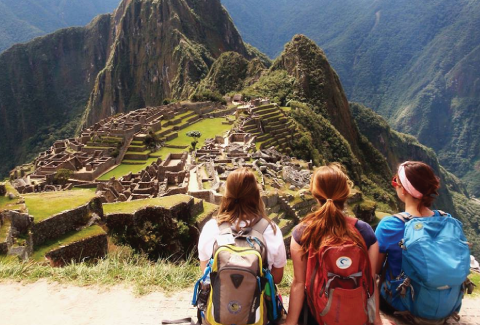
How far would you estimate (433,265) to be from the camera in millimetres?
4203

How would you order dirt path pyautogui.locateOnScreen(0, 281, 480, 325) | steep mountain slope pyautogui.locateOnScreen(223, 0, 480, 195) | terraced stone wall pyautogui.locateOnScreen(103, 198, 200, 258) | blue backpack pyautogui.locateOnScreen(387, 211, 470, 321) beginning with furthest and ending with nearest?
steep mountain slope pyautogui.locateOnScreen(223, 0, 480, 195) → terraced stone wall pyautogui.locateOnScreen(103, 198, 200, 258) → dirt path pyautogui.locateOnScreen(0, 281, 480, 325) → blue backpack pyautogui.locateOnScreen(387, 211, 470, 321)

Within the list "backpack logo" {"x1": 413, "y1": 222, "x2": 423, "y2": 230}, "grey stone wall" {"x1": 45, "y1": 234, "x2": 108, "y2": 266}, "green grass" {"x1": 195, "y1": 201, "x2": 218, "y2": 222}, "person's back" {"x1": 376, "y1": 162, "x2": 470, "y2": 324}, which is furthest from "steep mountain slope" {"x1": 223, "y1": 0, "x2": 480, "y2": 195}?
"backpack logo" {"x1": 413, "y1": 222, "x2": 423, "y2": 230}

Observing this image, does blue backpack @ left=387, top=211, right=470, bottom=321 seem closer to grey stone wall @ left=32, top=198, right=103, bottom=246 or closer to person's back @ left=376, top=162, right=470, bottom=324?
person's back @ left=376, top=162, right=470, bottom=324

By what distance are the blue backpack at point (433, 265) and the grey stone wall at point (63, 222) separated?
8951 mm

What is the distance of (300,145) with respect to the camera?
1953 inches

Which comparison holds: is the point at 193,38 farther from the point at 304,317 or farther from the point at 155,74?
the point at 304,317

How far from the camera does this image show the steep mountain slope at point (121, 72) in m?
134

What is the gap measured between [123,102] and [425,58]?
13157 centimetres

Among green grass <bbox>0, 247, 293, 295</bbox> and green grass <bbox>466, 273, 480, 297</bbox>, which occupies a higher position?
green grass <bbox>0, 247, 293, 295</bbox>

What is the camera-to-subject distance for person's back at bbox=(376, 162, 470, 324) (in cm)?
A: 423

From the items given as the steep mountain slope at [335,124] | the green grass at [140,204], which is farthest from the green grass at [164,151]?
the green grass at [140,204]

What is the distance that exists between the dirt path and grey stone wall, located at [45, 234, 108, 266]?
3620 millimetres

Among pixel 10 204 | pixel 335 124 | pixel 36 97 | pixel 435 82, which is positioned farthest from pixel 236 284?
pixel 36 97

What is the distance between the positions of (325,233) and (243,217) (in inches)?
35.9
